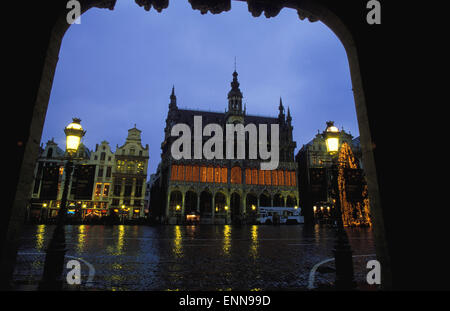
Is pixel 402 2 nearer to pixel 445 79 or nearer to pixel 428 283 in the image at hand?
pixel 445 79

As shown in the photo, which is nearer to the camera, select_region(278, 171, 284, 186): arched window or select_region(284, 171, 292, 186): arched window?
select_region(278, 171, 284, 186): arched window

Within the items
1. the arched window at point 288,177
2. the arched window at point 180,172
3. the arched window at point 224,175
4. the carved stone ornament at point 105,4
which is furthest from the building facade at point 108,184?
the carved stone ornament at point 105,4

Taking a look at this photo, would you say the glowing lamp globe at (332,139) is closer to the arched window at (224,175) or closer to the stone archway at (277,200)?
the arched window at (224,175)

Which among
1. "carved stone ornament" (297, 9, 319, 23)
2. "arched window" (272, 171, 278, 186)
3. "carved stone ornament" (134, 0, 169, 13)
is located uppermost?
"arched window" (272, 171, 278, 186)

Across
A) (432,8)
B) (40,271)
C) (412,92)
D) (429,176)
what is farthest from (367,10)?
(40,271)

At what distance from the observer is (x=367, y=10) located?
11.2 feet

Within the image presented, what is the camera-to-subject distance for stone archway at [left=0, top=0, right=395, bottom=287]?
2555 mm

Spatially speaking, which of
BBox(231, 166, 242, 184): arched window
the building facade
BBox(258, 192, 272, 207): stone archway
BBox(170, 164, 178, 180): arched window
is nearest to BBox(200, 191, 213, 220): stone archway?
BBox(231, 166, 242, 184): arched window

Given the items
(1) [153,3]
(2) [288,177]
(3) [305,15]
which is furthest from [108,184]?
(3) [305,15]

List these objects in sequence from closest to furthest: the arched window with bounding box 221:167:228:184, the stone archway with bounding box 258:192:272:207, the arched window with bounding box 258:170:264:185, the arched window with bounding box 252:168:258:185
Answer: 1. the arched window with bounding box 221:167:228:184
2. the arched window with bounding box 252:168:258:185
3. the arched window with bounding box 258:170:264:185
4. the stone archway with bounding box 258:192:272:207

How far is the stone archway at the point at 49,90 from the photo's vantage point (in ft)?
8.38

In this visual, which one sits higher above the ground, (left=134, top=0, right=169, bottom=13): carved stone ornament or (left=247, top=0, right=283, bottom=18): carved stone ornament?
(left=247, top=0, right=283, bottom=18): carved stone ornament

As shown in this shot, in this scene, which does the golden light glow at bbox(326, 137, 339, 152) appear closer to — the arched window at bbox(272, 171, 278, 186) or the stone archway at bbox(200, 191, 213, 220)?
the stone archway at bbox(200, 191, 213, 220)

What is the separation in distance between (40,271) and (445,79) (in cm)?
800
